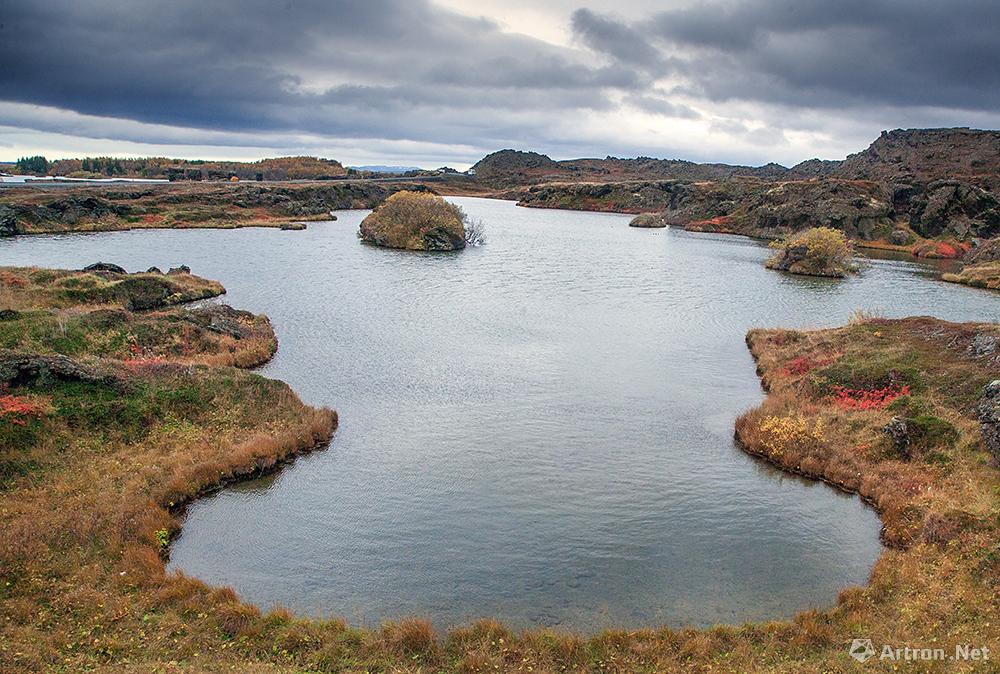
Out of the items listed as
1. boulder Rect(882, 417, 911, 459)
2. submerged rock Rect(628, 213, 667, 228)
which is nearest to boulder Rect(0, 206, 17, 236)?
boulder Rect(882, 417, 911, 459)

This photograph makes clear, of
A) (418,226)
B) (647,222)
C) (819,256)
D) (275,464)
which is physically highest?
(647,222)

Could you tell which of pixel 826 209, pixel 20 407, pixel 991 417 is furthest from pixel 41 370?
pixel 826 209

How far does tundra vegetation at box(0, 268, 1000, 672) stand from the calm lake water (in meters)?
A: 1.57

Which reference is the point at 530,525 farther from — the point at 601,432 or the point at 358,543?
the point at 601,432

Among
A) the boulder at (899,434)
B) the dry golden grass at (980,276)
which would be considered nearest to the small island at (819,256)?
the dry golden grass at (980,276)

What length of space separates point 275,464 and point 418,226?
89605mm

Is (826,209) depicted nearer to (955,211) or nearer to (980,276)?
(955,211)

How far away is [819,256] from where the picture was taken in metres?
96.0

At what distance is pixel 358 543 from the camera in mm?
24438

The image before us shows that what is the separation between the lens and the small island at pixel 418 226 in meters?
114

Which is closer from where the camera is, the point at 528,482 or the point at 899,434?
the point at 528,482

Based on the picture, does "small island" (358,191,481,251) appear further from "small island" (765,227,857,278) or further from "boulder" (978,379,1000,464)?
"boulder" (978,379,1000,464)

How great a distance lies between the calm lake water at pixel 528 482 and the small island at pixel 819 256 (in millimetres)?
23826

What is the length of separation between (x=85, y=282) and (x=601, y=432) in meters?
48.3
